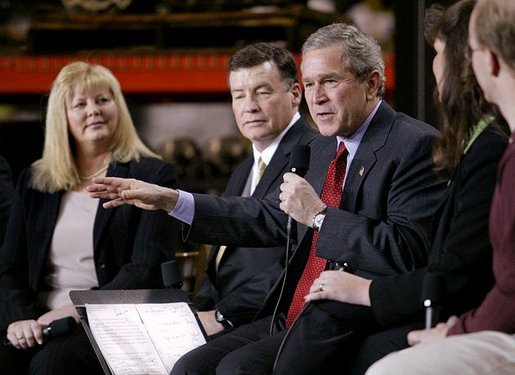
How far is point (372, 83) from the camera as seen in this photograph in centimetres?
293

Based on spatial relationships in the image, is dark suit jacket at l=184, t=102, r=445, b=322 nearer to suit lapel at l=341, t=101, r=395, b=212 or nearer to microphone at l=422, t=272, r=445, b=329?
suit lapel at l=341, t=101, r=395, b=212

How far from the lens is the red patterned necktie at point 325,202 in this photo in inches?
112

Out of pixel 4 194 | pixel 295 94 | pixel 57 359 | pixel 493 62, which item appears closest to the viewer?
pixel 493 62

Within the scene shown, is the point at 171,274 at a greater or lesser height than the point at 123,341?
greater

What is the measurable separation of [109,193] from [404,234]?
819 millimetres

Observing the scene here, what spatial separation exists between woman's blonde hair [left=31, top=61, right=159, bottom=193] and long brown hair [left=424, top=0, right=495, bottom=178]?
143 centimetres

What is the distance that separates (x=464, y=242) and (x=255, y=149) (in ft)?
4.33

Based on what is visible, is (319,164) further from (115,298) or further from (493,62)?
(493,62)

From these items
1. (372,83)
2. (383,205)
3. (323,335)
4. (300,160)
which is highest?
(372,83)

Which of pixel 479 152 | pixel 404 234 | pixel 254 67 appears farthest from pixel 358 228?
pixel 254 67

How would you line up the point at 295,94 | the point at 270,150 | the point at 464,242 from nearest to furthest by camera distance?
the point at 464,242 < the point at 270,150 < the point at 295,94

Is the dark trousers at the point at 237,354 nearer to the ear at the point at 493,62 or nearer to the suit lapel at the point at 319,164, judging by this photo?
the suit lapel at the point at 319,164

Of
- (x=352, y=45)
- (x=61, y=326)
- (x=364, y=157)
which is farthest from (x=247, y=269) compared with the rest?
(x=352, y=45)

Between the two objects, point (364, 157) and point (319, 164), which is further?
point (319, 164)
